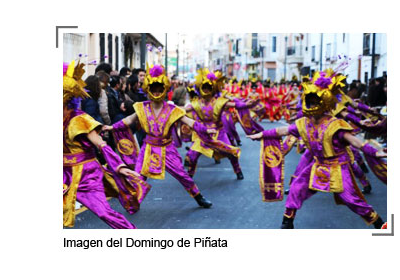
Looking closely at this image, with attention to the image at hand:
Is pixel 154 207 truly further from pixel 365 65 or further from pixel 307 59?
pixel 307 59

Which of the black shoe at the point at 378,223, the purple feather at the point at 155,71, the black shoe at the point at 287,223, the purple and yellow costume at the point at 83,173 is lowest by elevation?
the black shoe at the point at 287,223

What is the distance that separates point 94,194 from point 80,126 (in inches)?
23.9

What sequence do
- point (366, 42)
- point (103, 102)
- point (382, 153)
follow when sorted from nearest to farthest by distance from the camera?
point (382, 153), point (103, 102), point (366, 42)

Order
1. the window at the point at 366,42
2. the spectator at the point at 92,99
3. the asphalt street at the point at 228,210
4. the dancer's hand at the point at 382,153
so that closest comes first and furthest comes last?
the dancer's hand at the point at 382,153, the asphalt street at the point at 228,210, the spectator at the point at 92,99, the window at the point at 366,42

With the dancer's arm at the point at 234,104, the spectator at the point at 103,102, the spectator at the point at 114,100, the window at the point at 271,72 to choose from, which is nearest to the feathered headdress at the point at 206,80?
the dancer's arm at the point at 234,104

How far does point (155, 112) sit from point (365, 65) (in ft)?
85.1

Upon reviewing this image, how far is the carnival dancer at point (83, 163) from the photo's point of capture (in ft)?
18.3

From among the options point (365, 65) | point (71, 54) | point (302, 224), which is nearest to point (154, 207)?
point (302, 224)

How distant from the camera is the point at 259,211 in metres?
8.25

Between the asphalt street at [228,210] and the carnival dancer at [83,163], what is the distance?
1.57 metres

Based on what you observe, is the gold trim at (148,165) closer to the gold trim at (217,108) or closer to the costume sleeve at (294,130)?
the costume sleeve at (294,130)

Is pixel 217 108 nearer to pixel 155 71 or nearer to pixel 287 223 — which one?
pixel 155 71

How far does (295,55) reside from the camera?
52188 mm

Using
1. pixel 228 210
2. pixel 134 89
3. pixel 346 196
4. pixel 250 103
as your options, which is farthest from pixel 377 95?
pixel 346 196
